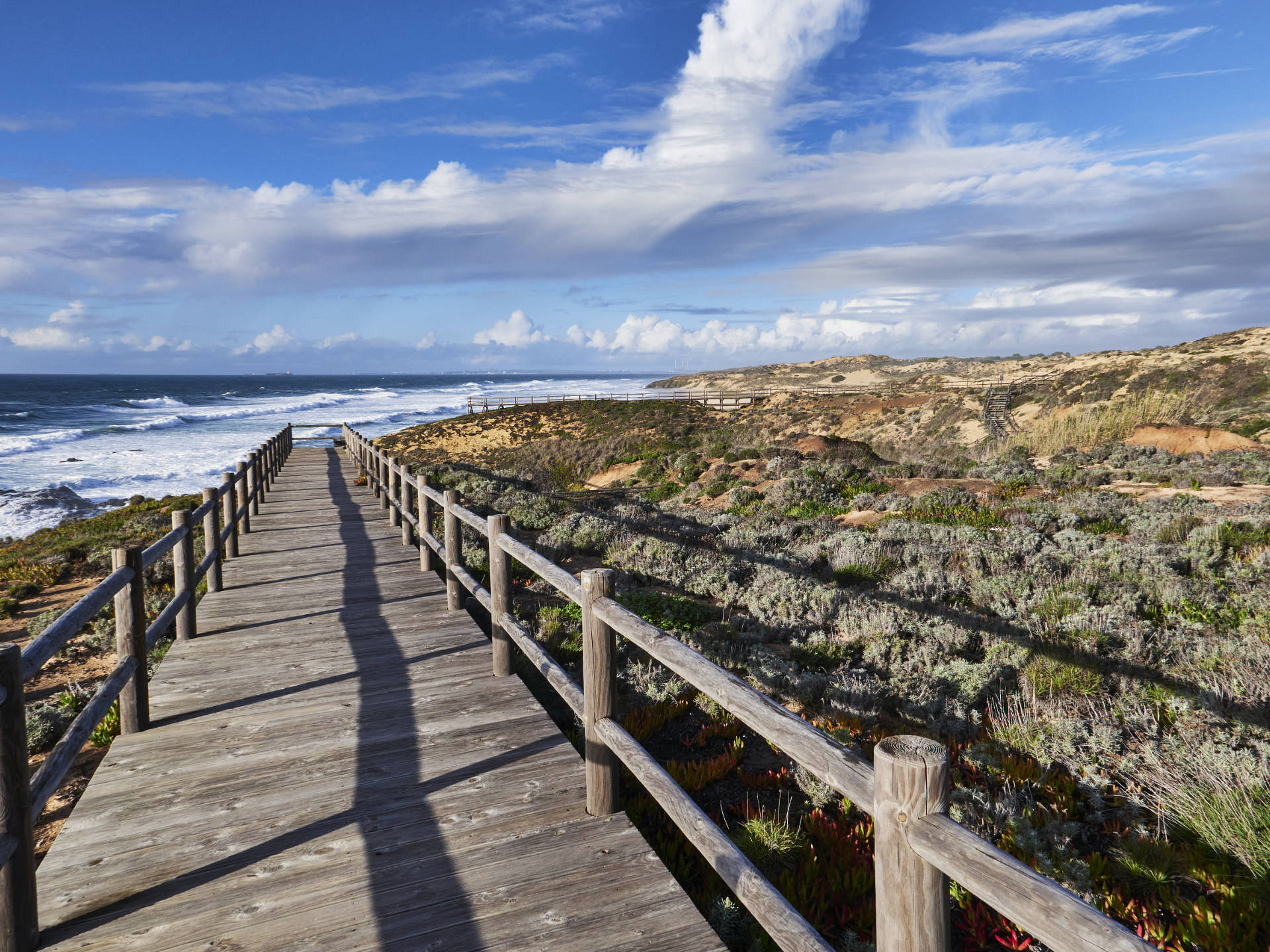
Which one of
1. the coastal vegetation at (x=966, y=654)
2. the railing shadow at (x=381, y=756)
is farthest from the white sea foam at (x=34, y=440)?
the railing shadow at (x=381, y=756)

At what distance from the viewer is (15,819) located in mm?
2547

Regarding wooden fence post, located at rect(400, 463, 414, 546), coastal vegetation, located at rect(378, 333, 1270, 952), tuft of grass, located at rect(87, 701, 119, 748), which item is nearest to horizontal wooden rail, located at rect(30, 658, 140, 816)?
tuft of grass, located at rect(87, 701, 119, 748)

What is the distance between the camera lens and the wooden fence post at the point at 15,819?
2.49 m

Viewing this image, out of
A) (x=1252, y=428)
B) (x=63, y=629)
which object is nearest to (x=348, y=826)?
(x=63, y=629)

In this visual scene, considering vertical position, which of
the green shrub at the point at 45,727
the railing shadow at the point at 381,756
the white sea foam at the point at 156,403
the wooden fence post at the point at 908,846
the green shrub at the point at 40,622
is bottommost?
the green shrub at the point at 40,622

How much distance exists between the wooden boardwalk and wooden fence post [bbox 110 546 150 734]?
0.14 metres

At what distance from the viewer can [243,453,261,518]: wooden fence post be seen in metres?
11.7

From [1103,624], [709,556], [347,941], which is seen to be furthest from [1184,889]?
[709,556]

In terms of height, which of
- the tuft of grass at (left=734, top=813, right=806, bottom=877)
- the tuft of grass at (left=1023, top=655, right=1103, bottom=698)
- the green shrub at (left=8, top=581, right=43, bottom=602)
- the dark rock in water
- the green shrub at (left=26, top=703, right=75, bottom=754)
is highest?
the tuft of grass at (left=1023, top=655, right=1103, bottom=698)

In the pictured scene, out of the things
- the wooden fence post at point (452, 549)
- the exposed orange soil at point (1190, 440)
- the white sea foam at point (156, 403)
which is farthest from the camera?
the white sea foam at point (156, 403)

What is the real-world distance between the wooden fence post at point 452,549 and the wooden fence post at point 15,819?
4.00 meters

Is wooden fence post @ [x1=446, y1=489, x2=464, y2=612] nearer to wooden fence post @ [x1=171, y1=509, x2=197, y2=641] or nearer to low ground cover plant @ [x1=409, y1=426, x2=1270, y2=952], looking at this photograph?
low ground cover plant @ [x1=409, y1=426, x2=1270, y2=952]

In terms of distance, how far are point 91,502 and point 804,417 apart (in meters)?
32.4

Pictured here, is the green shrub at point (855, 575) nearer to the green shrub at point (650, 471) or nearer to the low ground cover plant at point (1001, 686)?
the low ground cover plant at point (1001, 686)
